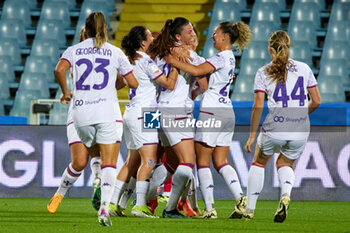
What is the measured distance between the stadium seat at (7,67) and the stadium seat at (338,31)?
6.75 metres

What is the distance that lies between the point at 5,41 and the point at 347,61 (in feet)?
24.4

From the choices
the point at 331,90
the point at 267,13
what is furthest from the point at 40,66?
the point at 331,90

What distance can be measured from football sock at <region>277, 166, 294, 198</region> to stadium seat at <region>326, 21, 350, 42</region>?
8963 mm

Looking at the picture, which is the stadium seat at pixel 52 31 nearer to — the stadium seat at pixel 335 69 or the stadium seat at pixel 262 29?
the stadium seat at pixel 262 29

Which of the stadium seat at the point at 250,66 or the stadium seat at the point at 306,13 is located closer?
the stadium seat at the point at 250,66

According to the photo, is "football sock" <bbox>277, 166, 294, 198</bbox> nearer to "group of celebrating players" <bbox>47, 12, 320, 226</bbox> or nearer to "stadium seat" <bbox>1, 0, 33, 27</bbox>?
"group of celebrating players" <bbox>47, 12, 320, 226</bbox>

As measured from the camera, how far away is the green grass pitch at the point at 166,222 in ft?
16.9

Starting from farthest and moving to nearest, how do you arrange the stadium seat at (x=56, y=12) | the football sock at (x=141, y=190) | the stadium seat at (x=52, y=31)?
1. the stadium seat at (x=56, y=12)
2. the stadium seat at (x=52, y=31)
3. the football sock at (x=141, y=190)

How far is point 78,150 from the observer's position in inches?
251

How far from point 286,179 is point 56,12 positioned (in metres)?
11.3

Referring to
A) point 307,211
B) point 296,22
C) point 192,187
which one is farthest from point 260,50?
point 192,187

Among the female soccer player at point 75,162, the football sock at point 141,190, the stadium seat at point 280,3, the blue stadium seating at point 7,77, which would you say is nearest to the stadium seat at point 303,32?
the stadium seat at point 280,3

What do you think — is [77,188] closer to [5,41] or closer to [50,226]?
[50,226]

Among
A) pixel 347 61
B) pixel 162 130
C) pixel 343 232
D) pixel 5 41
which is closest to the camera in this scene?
pixel 343 232
